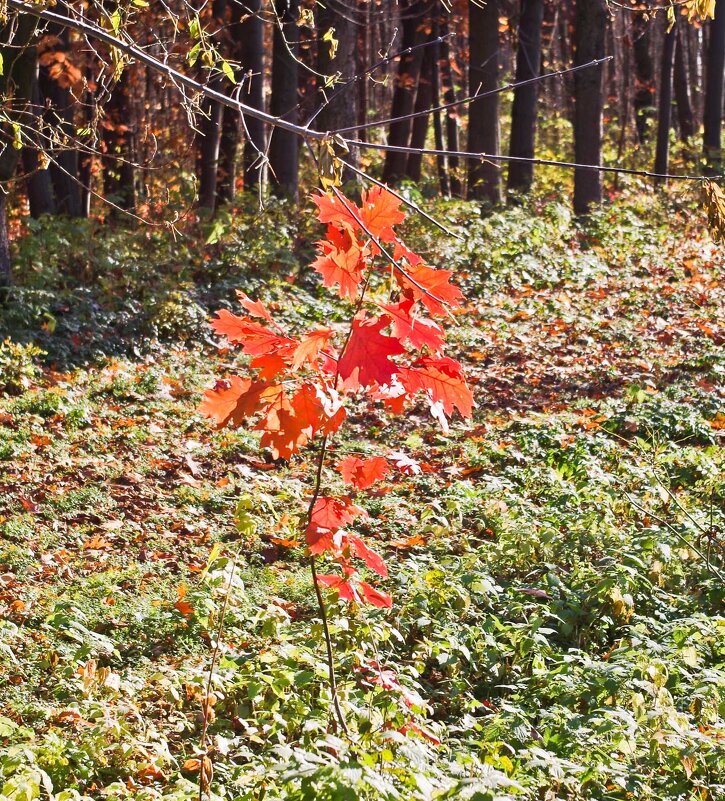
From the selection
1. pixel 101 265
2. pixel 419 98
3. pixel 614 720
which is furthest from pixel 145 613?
pixel 419 98

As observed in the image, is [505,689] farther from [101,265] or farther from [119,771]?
[101,265]

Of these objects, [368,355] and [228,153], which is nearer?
[368,355]

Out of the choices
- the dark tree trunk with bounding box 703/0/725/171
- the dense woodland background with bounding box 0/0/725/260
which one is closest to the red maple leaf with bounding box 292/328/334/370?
the dense woodland background with bounding box 0/0/725/260

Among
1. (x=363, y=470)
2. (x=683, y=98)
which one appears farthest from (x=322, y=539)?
(x=683, y=98)

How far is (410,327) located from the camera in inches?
103

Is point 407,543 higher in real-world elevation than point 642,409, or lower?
lower

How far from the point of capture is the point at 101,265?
33.3 feet

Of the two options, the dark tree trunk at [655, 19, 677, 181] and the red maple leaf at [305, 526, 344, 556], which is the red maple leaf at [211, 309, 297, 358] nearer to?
the red maple leaf at [305, 526, 344, 556]

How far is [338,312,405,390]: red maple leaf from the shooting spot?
2619mm

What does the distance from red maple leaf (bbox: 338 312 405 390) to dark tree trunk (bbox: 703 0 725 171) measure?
58.7 feet

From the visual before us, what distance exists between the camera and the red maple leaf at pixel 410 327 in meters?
2.61

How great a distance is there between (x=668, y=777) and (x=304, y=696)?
152 cm

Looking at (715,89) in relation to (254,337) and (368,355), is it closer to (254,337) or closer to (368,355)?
(254,337)

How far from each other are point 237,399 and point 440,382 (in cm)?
66
